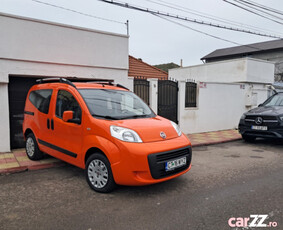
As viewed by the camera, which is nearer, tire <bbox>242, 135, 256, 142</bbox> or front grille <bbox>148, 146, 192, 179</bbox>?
front grille <bbox>148, 146, 192, 179</bbox>

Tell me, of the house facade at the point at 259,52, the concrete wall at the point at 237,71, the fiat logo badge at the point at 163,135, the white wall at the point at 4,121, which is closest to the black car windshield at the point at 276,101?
the concrete wall at the point at 237,71

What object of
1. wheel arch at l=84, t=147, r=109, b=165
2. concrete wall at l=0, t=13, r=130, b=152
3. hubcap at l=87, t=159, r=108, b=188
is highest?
concrete wall at l=0, t=13, r=130, b=152

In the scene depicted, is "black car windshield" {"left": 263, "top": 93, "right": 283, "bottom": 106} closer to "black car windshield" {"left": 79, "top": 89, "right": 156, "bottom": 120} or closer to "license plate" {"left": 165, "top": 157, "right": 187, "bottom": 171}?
"black car windshield" {"left": 79, "top": 89, "right": 156, "bottom": 120}

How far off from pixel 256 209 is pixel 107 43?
6.54 metres

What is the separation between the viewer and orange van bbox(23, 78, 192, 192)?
3592 millimetres

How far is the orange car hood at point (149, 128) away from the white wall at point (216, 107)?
562 cm

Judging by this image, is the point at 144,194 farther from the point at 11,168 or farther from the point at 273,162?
the point at 273,162

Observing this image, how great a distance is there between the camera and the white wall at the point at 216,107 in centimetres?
1001

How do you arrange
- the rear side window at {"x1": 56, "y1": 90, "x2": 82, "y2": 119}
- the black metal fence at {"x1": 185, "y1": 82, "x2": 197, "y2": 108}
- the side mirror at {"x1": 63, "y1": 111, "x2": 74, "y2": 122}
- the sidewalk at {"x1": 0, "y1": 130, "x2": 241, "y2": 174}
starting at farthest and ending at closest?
the black metal fence at {"x1": 185, "y1": 82, "x2": 197, "y2": 108} < the sidewalk at {"x1": 0, "y1": 130, "x2": 241, "y2": 174} < the rear side window at {"x1": 56, "y1": 90, "x2": 82, "y2": 119} < the side mirror at {"x1": 63, "y1": 111, "x2": 74, "y2": 122}

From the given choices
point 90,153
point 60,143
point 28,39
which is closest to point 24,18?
point 28,39

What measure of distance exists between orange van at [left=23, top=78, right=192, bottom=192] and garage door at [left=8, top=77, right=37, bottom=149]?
2147 mm

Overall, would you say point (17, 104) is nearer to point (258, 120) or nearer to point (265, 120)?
point (258, 120)

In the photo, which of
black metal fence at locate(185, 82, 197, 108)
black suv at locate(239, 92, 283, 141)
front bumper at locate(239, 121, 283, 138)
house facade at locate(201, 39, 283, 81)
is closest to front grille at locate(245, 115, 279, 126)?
black suv at locate(239, 92, 283, 141)

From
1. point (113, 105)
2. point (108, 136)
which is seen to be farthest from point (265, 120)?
point (108, 136)
